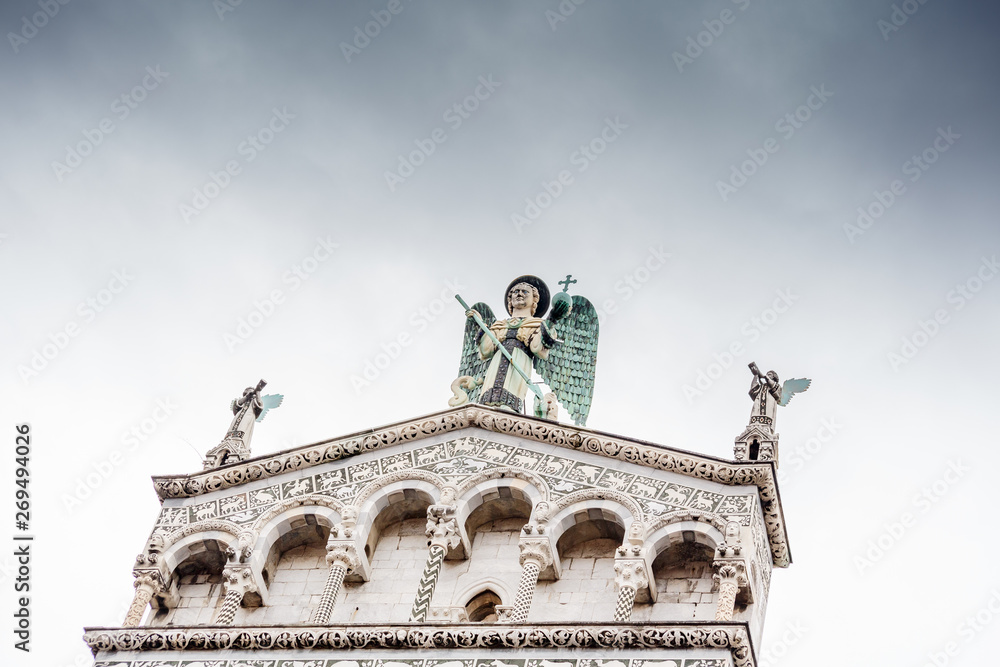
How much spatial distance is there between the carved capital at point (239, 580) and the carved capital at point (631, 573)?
173 inches

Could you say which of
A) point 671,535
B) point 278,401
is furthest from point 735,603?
point 278,401

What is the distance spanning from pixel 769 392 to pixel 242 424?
6912mm

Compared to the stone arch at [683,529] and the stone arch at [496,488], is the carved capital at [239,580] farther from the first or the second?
the stone arch at [683,529]

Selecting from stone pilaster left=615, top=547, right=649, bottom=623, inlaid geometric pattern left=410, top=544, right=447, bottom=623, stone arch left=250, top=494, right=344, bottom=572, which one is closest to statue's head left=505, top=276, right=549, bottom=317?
stone arch left=250, top=494, right=344, bottom=572

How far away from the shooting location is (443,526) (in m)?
22.5

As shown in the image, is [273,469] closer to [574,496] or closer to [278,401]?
[278,401]

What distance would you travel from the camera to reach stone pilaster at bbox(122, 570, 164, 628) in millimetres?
22375

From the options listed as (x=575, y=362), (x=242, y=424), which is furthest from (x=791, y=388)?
(x=242, y=424)

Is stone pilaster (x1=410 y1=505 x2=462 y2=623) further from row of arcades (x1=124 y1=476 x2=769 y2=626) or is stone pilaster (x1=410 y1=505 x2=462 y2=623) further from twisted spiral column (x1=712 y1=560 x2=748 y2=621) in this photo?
twisted spiral column (x1=712 y1=560 x2=748 y2=621)

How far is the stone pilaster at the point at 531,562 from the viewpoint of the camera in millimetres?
21672

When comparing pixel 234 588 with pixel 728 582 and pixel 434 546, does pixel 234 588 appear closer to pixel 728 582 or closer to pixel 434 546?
pixel 434 546

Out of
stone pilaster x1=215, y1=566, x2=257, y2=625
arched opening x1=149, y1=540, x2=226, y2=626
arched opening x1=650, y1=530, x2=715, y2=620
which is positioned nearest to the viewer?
arched opening x1=650, y1=530, x2=715, y2=620

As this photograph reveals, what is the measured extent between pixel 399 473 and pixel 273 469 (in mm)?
1623

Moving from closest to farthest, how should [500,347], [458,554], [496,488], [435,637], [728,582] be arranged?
1. [435,637]
2. [728,582]
3. [458,554]
4. [496,488]
5. [500,347]
